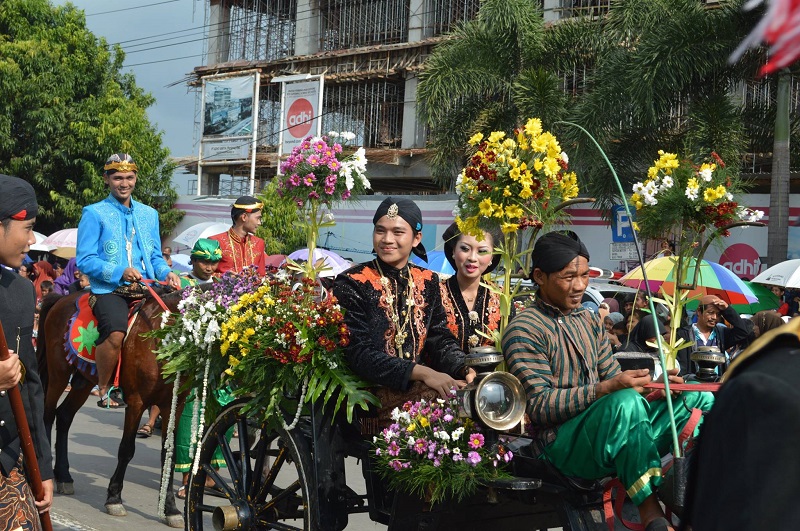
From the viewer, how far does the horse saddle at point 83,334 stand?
7797 mm

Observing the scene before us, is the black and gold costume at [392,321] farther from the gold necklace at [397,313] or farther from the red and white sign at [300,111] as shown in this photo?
the red and white sign at [300,111]

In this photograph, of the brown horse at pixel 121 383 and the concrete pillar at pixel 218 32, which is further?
the concrete pillar at pixel 218 32

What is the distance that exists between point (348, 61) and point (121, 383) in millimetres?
24772

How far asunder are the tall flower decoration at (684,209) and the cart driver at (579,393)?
0.66 m

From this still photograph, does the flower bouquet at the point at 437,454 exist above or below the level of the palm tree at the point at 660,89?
below

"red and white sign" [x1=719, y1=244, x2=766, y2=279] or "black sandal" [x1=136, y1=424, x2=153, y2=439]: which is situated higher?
"red and white sign" [x1=719, y1=244, x2=766, y2=279]

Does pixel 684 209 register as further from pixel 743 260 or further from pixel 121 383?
pixel 743 260

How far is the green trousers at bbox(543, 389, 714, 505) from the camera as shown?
3623 millimetres

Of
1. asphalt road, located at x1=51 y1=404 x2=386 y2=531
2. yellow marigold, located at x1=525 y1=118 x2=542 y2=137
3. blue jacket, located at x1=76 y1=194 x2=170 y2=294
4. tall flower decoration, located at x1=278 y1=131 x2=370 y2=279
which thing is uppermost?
yellow marigold, located at x1=525 y1=118 x2=542 y2=137

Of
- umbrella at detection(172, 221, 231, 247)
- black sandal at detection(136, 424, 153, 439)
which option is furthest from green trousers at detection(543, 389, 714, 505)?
umbrella at detection(172, 221, 231, 247)

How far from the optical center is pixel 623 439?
12.1 feet

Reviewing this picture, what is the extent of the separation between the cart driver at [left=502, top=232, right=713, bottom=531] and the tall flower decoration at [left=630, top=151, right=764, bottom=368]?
66 cm

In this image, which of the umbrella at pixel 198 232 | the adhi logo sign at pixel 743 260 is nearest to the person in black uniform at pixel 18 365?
the adhi logo sign at pixel 743 260

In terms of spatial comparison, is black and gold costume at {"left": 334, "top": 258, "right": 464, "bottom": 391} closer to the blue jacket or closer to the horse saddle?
the blue jacket
